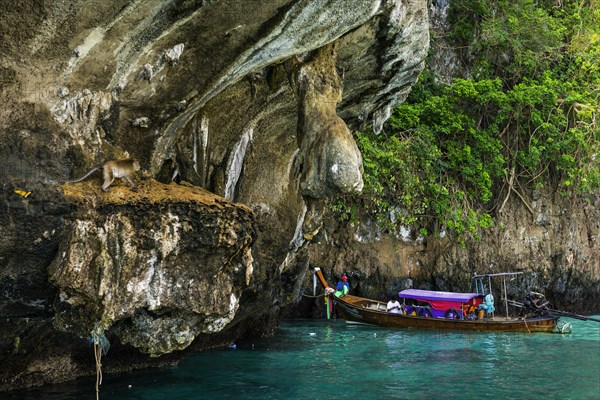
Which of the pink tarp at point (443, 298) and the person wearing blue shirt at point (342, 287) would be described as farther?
the person wearing blue shirt at point (342, 287)

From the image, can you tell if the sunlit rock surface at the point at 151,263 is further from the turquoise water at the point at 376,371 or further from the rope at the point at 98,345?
the turquoise water at the point at 376,371

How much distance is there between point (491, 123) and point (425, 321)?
6.91m

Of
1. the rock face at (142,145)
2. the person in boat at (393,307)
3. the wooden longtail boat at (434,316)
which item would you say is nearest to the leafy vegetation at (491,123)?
the wooden longtail boat at (434,316)

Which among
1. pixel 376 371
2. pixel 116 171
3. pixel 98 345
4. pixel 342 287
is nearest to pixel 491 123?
pixel 342 287

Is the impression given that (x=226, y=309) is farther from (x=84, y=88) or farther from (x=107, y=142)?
(x=84, y=88)

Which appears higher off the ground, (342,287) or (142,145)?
(142,145)

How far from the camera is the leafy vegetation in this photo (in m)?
19.2

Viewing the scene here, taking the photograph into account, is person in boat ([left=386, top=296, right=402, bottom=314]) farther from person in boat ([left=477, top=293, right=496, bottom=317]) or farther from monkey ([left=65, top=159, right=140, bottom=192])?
monkey ([left=65, top=159, right=140, bottom=192])

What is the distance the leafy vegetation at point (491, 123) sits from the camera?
63.0ft

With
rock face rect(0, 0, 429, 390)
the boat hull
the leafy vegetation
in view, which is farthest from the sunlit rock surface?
the leafy vegetation

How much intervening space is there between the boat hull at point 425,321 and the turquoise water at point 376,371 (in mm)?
341

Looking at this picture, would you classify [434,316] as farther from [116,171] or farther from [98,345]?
[116,171]

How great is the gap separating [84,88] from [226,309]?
10.7ft

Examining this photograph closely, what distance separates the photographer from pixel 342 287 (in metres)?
20.2
